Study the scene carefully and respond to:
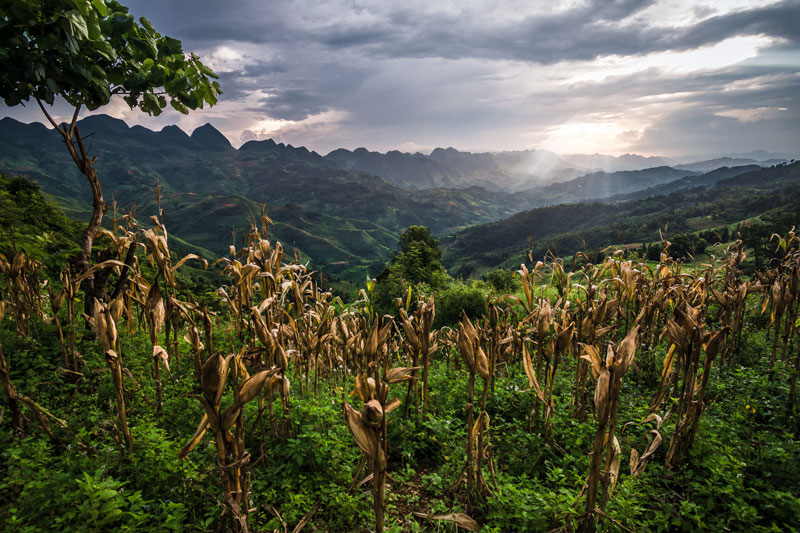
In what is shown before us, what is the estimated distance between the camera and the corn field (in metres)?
2.23

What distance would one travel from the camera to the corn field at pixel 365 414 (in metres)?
2.23

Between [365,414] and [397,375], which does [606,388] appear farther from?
[365,414]

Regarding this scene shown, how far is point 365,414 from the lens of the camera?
175 centimetres

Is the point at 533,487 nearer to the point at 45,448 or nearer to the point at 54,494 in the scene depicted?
the point at 54,494

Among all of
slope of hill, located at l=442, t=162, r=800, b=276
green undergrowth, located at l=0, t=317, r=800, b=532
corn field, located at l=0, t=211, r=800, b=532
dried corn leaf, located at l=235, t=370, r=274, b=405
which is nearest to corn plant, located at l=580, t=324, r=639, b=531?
corn field, located at l=0, t=211, r=800, b=532

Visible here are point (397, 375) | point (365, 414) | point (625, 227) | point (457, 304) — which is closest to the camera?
point (365, 414)

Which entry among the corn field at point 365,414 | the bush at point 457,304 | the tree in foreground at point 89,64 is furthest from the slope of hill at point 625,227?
the tree in foreground at point 89,64

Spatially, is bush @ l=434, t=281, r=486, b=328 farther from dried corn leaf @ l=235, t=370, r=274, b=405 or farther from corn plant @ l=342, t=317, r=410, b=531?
dried corn leaf @ l=235, t=370, r=274, b=405

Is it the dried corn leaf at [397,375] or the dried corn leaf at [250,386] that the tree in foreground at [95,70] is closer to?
the dried corn leaf at [250,386]

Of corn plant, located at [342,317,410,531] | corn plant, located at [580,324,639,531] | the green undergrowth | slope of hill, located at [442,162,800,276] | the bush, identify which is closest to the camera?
corn plant, located at [342,317,410,531]

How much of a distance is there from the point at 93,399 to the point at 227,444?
331 centimetres

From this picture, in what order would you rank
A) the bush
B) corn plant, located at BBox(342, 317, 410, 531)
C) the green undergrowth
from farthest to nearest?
the bush → the green undergrowth → corn plant, located at BBox(342, 317, 410, 531)

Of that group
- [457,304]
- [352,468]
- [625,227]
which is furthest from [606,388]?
[625,227]

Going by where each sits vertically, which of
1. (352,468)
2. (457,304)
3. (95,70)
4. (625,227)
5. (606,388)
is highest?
(95,70)
